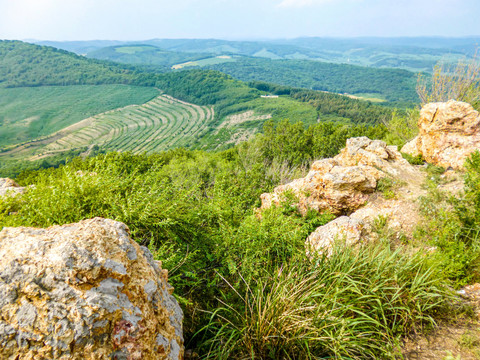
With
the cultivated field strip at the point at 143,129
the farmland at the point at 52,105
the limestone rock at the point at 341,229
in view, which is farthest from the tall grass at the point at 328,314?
the farmland at the point at 52,105

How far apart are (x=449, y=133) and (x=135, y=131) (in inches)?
4849

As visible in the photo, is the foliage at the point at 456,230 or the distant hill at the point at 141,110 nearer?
the foliage at the point at 456,230

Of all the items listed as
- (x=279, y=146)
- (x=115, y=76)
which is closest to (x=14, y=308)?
(x=279, y=146)

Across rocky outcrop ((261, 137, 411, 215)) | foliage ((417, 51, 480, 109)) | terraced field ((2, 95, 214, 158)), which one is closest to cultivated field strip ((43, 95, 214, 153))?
terraced field ((2, 95, 214, 158))

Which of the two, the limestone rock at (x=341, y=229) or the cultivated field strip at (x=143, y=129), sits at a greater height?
the limestone rock at (x=341, y=229)

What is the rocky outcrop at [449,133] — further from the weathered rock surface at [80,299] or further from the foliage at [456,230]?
the weathered rock surface at [80,299]

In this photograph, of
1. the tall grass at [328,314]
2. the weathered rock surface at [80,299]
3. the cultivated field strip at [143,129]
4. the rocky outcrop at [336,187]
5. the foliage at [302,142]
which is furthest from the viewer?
the cultivated field strip at [143,129]

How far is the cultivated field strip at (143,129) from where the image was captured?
344 feet

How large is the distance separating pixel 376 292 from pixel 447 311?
1.14 meters

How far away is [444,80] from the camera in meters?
16.8

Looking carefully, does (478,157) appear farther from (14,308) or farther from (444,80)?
(444,80)

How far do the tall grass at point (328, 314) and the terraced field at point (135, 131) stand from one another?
94.2 m

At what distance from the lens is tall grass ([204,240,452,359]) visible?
2.79 metres

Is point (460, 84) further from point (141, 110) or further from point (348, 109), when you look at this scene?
point (141, 110)
